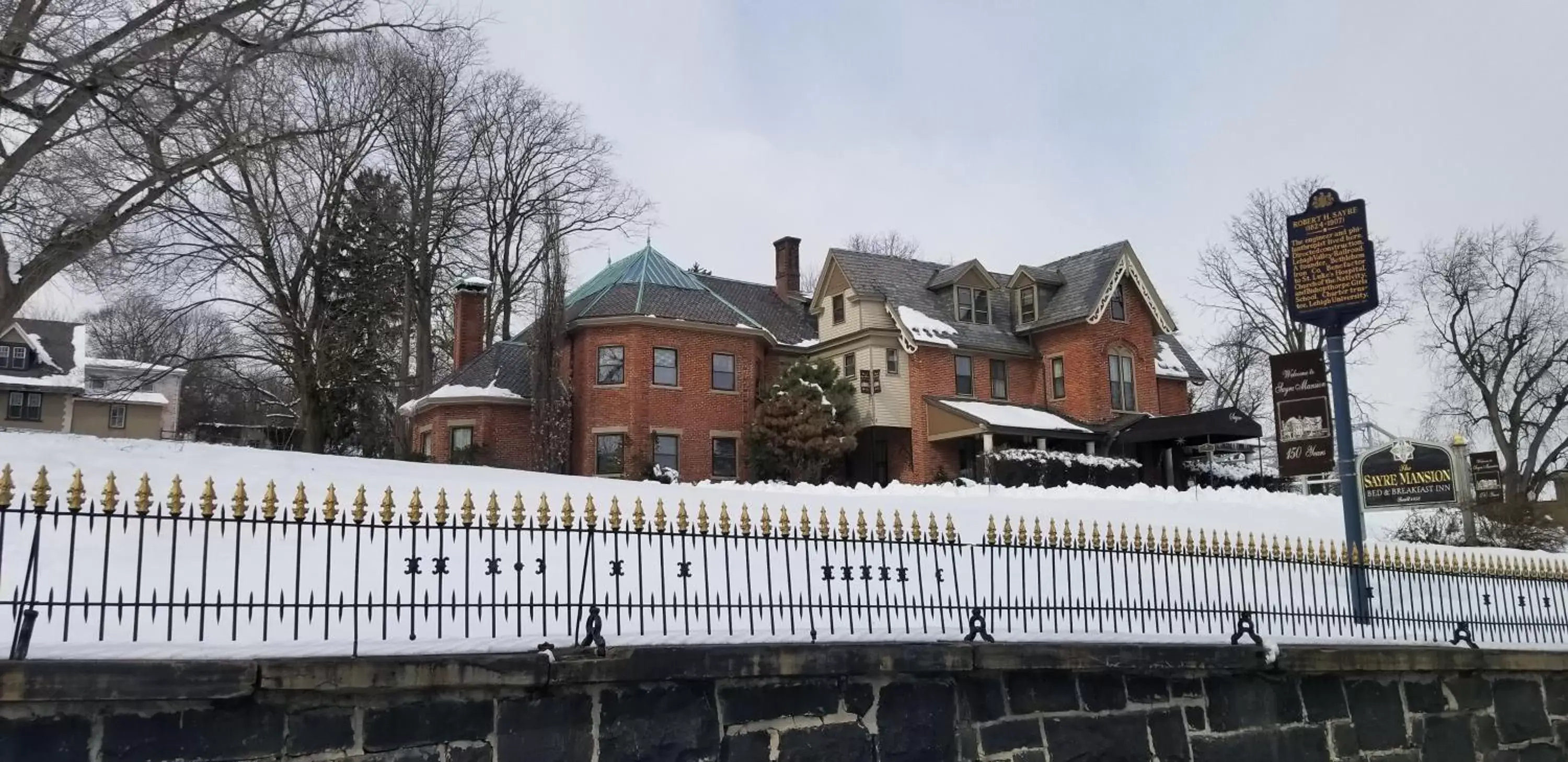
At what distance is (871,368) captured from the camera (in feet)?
115

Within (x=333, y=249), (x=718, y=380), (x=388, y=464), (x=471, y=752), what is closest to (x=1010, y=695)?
(x=471, y=752)

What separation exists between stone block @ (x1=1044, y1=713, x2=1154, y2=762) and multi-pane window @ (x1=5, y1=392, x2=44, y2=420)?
201ft

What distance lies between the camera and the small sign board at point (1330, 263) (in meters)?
12.4

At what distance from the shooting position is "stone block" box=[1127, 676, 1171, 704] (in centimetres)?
842

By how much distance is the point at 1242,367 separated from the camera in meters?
46.8

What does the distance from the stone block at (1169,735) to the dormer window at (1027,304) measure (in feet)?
99.6

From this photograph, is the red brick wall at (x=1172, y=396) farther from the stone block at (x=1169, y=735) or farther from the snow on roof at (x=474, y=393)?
the stone block at (x=1169, y=735)

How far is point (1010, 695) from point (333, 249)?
35.2 meters

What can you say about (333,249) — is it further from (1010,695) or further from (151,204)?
(1010,695)

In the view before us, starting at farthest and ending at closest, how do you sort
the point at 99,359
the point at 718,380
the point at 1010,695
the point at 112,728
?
the point at 99,359
the point at 718,380
the point at 1010,695
the point at 112,728

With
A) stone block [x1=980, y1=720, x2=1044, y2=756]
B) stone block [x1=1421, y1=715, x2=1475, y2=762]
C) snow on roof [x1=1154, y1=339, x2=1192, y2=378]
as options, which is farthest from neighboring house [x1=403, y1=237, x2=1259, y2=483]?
stone block [x1=980, y1=720, x2=1044, y2=756]

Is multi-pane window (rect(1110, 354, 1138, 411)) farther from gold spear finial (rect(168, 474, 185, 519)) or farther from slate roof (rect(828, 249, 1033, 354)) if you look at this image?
gold spear finial (rect(168, 474, 185, 519))

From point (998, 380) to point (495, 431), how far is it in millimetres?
15731

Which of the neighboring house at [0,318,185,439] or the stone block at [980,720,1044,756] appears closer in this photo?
the stone block at [980,720,1044,756]
